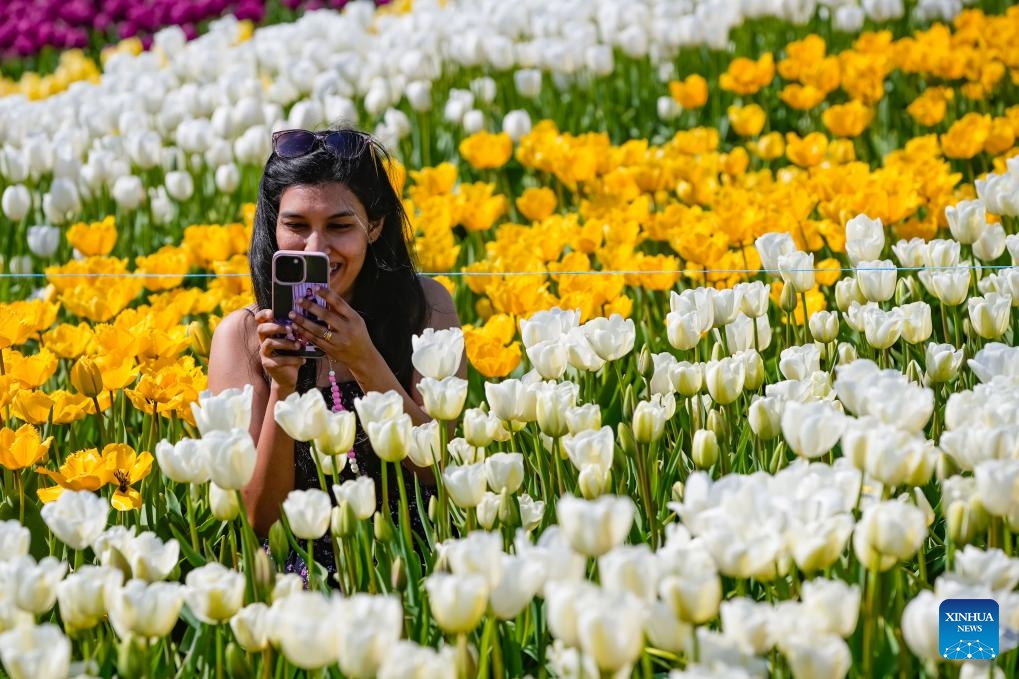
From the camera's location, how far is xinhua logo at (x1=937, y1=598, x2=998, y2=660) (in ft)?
4.92

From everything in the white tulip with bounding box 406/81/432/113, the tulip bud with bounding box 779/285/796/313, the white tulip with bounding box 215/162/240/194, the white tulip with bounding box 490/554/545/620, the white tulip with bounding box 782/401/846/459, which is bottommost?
the white tulip with bounding box 490/554/545/620

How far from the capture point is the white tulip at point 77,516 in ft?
5.95

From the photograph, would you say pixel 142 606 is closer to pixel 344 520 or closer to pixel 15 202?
pixel 344 520

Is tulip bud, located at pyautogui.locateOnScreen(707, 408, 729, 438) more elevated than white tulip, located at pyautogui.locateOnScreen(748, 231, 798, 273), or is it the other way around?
white tulip, located at pyautogui.locateOnScreen(748, 231, 798, 273)

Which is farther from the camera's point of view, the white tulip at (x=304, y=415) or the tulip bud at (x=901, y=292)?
→ the tulip bud at (x=901, y=292)

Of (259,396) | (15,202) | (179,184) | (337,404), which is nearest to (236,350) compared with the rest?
(259,396)

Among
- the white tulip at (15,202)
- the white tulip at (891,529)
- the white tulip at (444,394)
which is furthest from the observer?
the white tulip at (15,202)

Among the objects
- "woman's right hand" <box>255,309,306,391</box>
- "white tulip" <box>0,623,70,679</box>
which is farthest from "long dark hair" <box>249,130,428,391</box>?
"white tulip" <box>0,623,70,679</box>

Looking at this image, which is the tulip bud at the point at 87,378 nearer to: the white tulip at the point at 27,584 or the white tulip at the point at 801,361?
the white tulip at the point at 27,584

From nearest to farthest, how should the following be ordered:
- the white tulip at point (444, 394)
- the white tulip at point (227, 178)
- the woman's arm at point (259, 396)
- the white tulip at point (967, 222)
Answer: the white tulip at point (444, 394) < the woman's arm at point (259, 396) < the white tulip at point (967, 222) < the white tulip at point (227, 178)

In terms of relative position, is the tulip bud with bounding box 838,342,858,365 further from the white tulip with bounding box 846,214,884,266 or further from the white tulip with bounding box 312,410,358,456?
the white tulip with bounding box 312,410,358,456

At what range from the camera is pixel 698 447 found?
2.08 m

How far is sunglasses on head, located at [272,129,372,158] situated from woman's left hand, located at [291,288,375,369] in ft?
1.44

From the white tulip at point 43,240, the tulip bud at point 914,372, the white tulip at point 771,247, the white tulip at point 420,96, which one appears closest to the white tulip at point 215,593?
the tulip bud at point 914,372
